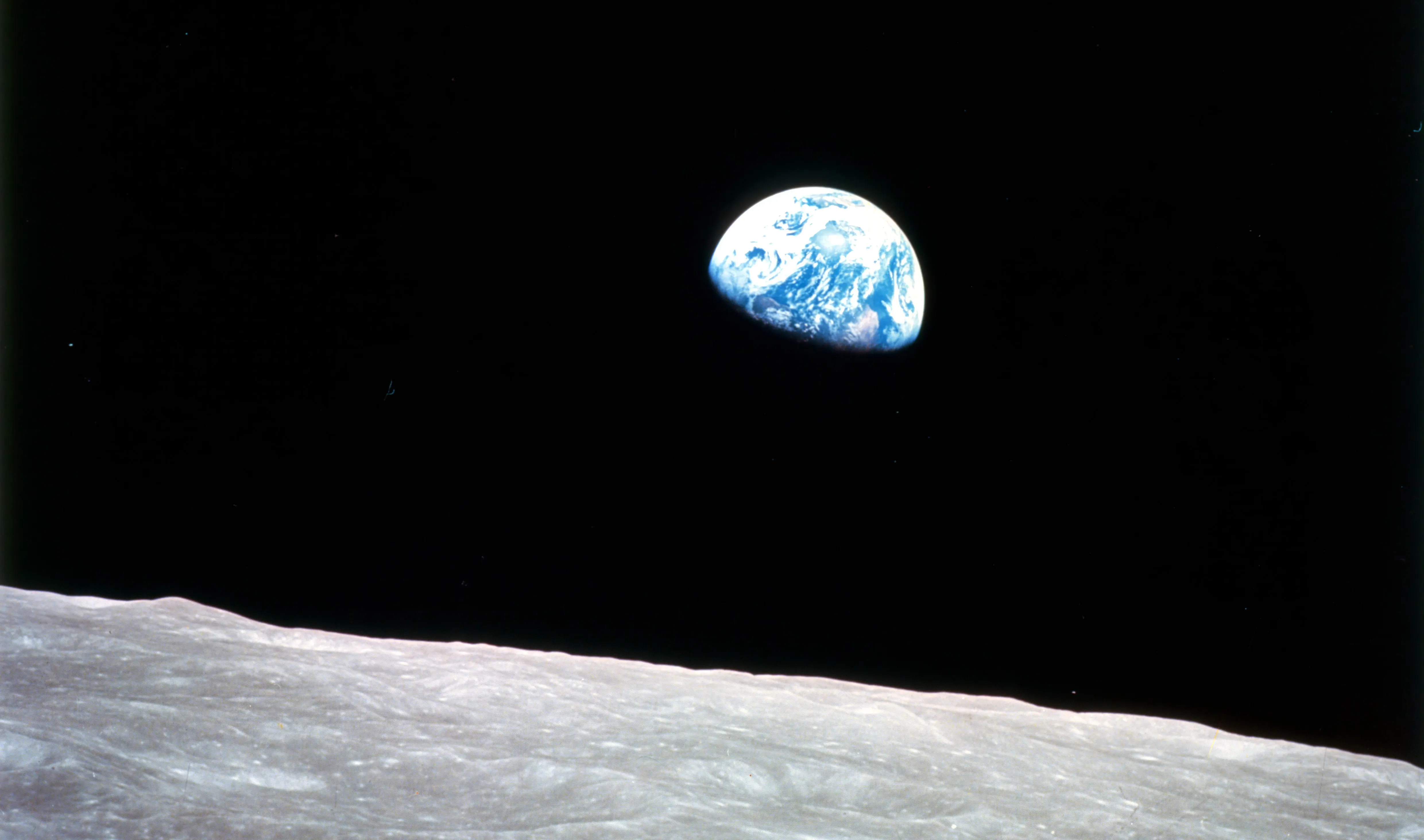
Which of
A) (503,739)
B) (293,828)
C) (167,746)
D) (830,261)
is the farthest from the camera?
(830,261)

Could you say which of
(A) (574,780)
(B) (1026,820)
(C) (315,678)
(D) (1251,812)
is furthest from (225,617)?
(D) (1251,812)

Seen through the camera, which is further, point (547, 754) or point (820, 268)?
point (820, 268)

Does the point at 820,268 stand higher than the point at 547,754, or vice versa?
the point at 820,268

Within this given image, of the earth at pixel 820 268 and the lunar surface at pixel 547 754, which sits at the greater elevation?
the earth at pixel 820 268

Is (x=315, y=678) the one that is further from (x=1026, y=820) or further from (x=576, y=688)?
(x=1026, y=820)
